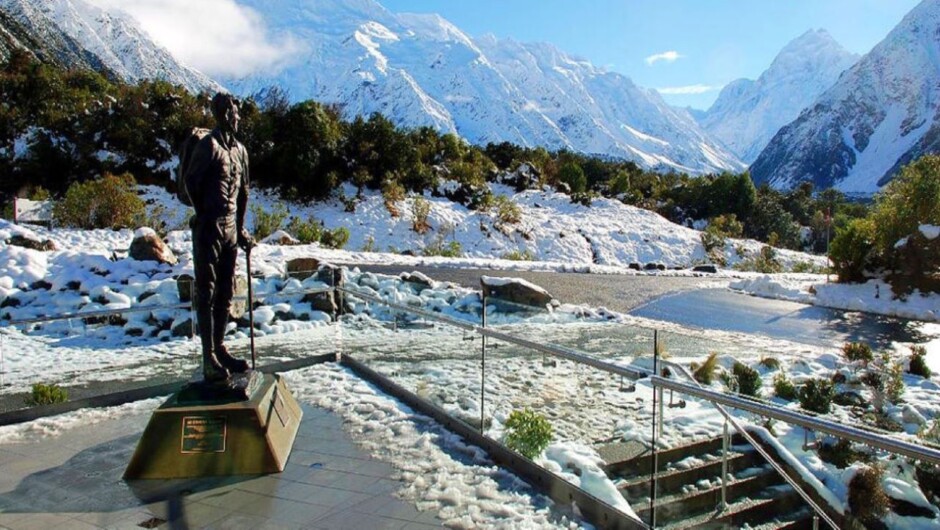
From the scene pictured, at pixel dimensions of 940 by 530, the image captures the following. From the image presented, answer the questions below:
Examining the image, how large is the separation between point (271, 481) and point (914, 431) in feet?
24.9

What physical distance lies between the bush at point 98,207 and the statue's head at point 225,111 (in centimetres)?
1531

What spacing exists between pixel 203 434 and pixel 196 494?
444 millimetres

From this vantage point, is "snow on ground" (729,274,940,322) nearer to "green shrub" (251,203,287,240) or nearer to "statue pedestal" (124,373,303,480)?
"green shrub" (251,203,287,240)

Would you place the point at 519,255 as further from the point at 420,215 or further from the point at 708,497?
the point at 708,497

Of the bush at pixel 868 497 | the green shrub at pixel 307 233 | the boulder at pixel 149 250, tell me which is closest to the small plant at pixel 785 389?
the bush at pixel 868 497

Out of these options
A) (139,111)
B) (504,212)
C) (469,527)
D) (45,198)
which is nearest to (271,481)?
(469,527)

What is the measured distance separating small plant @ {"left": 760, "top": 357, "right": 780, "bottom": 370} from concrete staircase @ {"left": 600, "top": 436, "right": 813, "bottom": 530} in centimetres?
623

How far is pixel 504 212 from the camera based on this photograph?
29781 millimetres

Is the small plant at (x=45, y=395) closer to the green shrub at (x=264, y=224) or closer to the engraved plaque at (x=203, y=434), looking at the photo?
the engraved plaque at (x=203, y=434)

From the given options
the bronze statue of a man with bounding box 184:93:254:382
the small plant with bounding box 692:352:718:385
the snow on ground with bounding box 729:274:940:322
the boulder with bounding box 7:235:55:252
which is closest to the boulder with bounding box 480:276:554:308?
the small plant with bounding box 692:352:718:385

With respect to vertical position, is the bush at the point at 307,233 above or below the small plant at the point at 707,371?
above

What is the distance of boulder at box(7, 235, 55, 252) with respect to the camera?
12.8 m

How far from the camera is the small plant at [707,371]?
8.23m

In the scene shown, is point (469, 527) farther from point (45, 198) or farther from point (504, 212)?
point (504, 212)
